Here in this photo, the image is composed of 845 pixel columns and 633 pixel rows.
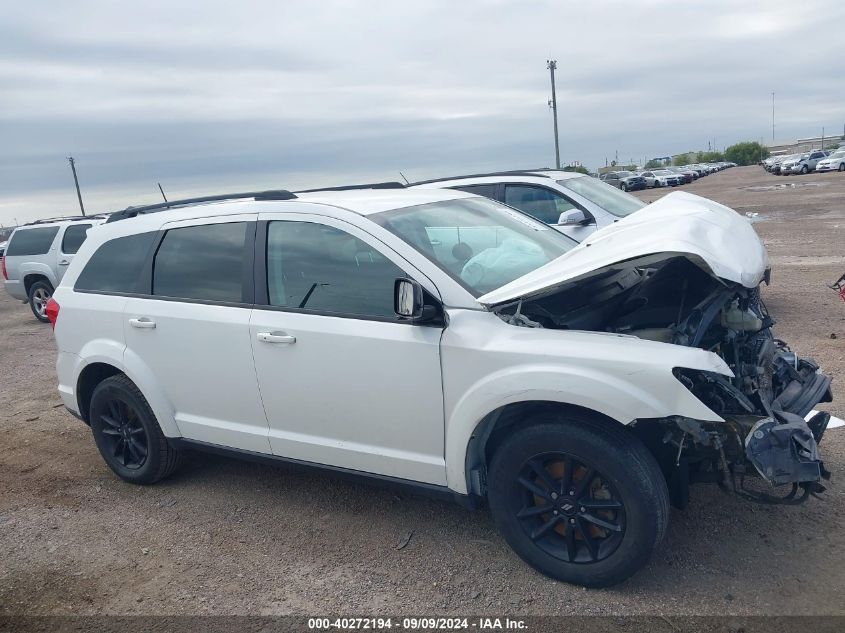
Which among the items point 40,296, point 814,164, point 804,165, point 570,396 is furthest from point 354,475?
point 814,164

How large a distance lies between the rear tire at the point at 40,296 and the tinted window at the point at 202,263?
35.0ft

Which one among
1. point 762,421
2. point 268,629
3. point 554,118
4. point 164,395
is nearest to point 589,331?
point 762,421

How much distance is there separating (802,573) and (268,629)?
2.48 m

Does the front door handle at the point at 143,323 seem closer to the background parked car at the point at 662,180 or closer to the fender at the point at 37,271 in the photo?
the fender at the point at 37,271

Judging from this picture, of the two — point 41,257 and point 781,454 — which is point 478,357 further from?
point 41,257

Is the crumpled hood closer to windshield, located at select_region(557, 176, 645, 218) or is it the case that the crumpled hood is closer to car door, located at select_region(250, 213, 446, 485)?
car door, located at select_region(250, 213, 446, 485)

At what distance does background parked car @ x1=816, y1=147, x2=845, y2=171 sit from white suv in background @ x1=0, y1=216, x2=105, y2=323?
1807 inches

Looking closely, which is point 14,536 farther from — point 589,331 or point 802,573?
point 802,573

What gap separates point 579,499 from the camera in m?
3.32

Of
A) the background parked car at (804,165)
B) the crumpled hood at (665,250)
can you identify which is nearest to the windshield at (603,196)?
the crumpled hood at (665,250)

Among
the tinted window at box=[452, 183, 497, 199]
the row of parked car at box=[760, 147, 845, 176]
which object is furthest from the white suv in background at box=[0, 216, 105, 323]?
the row of parked car at box=[760, 147, 845, 176]

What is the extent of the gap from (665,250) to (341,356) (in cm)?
170

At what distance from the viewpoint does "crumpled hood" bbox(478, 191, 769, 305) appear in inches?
126

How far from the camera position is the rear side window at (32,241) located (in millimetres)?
14188
